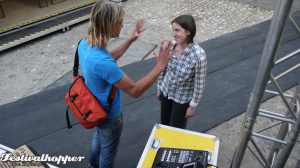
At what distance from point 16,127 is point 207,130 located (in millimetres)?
2553

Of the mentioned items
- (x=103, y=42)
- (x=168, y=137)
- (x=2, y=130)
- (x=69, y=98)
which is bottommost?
(x=2, y=130)

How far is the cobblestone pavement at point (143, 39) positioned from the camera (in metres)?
5.05

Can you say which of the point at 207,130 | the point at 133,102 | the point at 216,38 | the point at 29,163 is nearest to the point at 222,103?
the point at 207,130

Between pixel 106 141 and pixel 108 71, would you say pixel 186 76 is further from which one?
pixel 106 141

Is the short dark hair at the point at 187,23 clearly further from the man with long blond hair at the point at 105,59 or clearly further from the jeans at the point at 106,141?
the jeans at the point at 106,141

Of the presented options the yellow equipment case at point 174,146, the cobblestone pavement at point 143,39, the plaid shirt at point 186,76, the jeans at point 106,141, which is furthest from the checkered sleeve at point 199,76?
→ the cobblestone pavement at point 143,39

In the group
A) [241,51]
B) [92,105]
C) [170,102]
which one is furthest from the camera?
[241,51]

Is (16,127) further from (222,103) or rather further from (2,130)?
(222,103)

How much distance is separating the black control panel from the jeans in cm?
44

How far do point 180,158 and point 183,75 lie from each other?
0.75 m

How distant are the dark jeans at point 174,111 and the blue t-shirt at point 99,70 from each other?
2.55 ft

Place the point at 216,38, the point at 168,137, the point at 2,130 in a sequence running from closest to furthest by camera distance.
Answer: the point at 168,137 < the point at 2,130 < the point at 216,38

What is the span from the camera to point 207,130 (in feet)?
12.9

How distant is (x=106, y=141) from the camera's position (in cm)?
272
